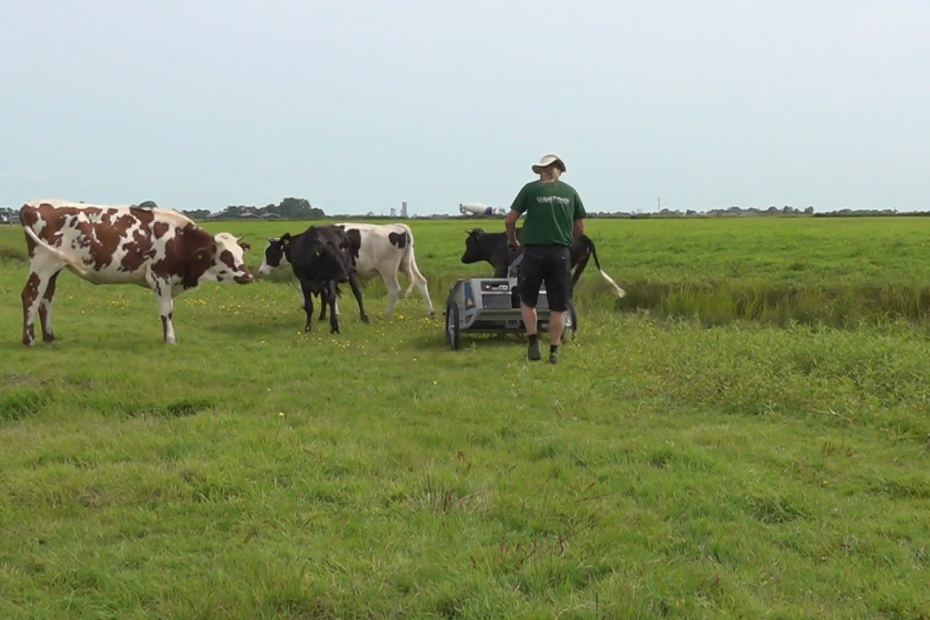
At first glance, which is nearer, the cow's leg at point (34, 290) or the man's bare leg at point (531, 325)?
the man's bare leg at point (531, 325)

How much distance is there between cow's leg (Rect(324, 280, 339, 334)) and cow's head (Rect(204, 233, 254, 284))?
123 centimetres

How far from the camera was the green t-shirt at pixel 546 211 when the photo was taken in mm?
8766

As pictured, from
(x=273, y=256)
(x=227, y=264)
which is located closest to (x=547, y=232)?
(x=227, y=264)

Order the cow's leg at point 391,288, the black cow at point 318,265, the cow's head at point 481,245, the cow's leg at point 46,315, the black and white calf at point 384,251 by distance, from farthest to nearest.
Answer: the cow's head at point 481,245 < the black and white calf at point 384,251 < the cow's leg at point 391,288 < the black cow at point 318,265 < the cow's leg at point 46,315

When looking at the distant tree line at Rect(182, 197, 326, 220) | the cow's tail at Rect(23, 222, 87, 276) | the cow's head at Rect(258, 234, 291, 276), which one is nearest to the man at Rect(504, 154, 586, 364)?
the cow's tail at Rect(23, 222, 87, 276)

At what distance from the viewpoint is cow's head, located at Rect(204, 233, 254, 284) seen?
478 inches

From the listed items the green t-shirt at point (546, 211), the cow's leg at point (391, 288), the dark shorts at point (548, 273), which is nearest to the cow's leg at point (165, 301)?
the cow's leg at point (391, 288)

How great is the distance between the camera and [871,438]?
20.5 ft

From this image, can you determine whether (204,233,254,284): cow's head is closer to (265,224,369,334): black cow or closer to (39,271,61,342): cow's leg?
(265,224,369,334): black cow

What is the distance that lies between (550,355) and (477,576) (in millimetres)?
5982

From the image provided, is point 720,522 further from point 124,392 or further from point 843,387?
point 124,392

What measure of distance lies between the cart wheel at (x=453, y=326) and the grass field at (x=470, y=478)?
0.84ft

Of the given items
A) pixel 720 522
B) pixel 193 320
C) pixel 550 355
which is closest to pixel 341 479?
pixel 720 522

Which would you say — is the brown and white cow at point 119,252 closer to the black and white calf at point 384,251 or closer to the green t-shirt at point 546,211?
the black and white calf at point 384,251
